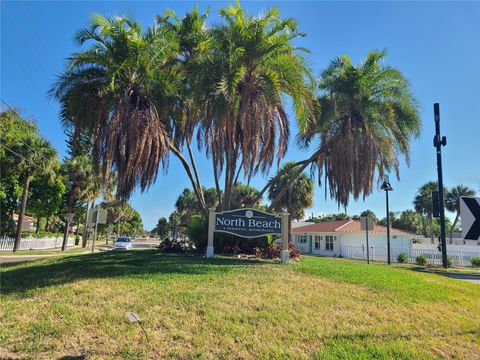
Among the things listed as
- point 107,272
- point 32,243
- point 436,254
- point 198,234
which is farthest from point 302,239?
point 107,272

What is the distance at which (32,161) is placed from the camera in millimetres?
27047

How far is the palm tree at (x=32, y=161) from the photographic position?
2683 cm

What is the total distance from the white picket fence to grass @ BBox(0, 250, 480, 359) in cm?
2390

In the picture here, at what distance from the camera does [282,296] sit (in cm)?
733

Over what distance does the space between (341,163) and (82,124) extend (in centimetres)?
1017

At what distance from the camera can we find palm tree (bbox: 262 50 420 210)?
48.1 ft

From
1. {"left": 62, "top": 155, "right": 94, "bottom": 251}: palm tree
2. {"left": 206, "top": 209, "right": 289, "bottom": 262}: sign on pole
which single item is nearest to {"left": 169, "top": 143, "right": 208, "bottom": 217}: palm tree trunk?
{"left": 206, "top": 209, "right": 289, "bottom": 262}: sign on pole

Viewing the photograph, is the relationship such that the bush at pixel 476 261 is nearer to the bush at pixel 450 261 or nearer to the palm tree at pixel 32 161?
the bush at pixel 450 261

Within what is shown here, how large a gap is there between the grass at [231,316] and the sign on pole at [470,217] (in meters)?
1.83

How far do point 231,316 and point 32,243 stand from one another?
32982mm

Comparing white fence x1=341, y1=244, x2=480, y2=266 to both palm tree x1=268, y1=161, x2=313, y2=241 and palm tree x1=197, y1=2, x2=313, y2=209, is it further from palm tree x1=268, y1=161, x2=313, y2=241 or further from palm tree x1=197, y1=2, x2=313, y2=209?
palm tree x1=197, y1=2, x2=313, y2=209

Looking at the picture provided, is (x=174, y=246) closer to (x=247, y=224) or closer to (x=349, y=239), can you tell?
(x=247, y=224)

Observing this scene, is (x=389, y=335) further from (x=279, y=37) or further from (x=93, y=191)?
(x=93, y=191)

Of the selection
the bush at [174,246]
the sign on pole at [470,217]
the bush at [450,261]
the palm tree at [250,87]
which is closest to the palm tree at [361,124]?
the palm tree at [250,87]
